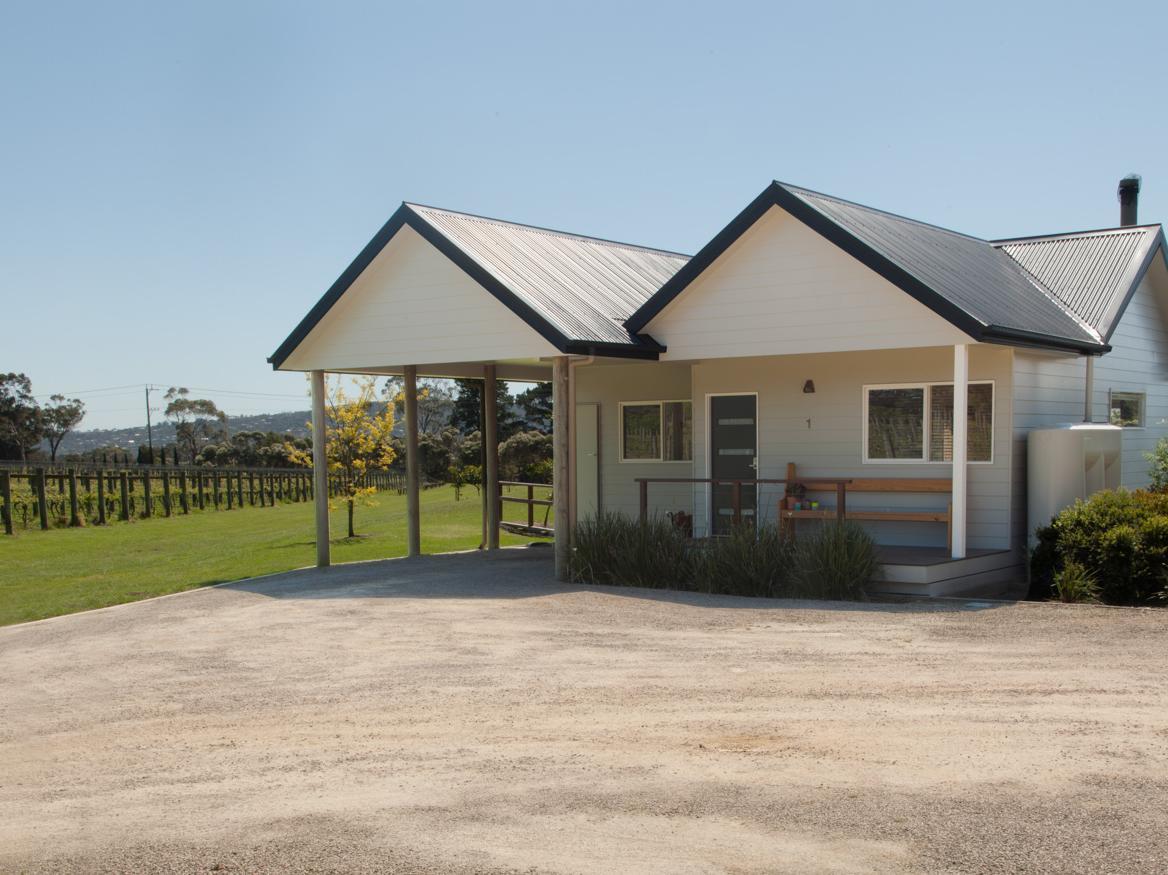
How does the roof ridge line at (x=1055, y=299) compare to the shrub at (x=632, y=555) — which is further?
the roof ridge line at (x=1055, y=299)

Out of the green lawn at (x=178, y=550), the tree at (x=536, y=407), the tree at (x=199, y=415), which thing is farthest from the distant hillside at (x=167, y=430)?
the green lawn at (x=178, y=550)

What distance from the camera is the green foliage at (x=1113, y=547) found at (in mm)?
12086

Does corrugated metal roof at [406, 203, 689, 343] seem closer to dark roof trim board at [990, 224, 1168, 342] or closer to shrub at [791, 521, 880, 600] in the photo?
shrub at [791, 521, 880, 600]

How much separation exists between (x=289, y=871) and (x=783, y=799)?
2.50 meters

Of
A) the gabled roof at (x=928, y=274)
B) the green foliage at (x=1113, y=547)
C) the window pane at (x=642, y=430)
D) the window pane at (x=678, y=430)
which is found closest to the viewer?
the green foliage at (x=1113, y=547)

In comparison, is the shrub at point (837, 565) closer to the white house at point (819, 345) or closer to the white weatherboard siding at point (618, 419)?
the white house at point (819, 345)

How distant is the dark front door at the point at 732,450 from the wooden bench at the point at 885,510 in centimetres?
122

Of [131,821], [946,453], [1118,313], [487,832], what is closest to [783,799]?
[487,832]

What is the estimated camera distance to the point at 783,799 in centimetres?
595

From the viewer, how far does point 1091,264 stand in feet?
58.8

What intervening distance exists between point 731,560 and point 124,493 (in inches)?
832

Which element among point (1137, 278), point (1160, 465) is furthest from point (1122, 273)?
point (1160, 465)

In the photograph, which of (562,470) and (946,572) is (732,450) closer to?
(562,470)

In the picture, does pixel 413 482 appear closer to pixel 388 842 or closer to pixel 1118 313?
pixel 1118 313
